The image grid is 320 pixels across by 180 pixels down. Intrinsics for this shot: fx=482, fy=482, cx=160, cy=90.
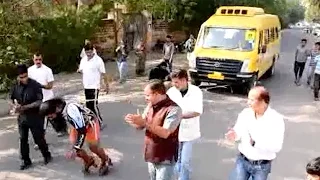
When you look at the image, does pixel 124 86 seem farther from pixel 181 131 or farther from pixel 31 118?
pixel 181 131

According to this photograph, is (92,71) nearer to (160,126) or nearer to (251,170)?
(160,126)

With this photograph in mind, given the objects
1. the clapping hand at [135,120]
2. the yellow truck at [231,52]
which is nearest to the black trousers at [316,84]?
the yellow truck at [231,52]

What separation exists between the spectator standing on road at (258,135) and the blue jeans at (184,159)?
1171 millimetres

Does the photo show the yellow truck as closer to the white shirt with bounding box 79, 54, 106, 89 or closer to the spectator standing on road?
the white shirt with bounding box 79, 54, 106, 89

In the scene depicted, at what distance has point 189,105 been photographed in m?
5.47

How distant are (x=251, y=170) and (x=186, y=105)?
1235 millimetres

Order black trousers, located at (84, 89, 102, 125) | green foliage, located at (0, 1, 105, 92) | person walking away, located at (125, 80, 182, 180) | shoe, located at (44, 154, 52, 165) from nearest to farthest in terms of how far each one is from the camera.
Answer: person walking away, located at (125, 80, 182, 180) → shoe, located at (44, 154, 52, 165) → black trousers, located at (84, 89, 102, 125) → green foliage, located at (0, 1, 105, 92)

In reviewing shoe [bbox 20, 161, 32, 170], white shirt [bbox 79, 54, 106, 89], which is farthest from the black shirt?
white shirt [bbox 79, 54, 106, 89]

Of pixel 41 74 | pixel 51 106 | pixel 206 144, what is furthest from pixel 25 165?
pixel 206 144

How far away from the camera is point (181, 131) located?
5.65m

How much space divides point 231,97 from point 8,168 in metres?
7.64

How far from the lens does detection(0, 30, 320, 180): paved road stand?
289 inches

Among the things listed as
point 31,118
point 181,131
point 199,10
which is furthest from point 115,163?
point 199,10

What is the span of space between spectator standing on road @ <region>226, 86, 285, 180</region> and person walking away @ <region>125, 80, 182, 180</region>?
553mm
